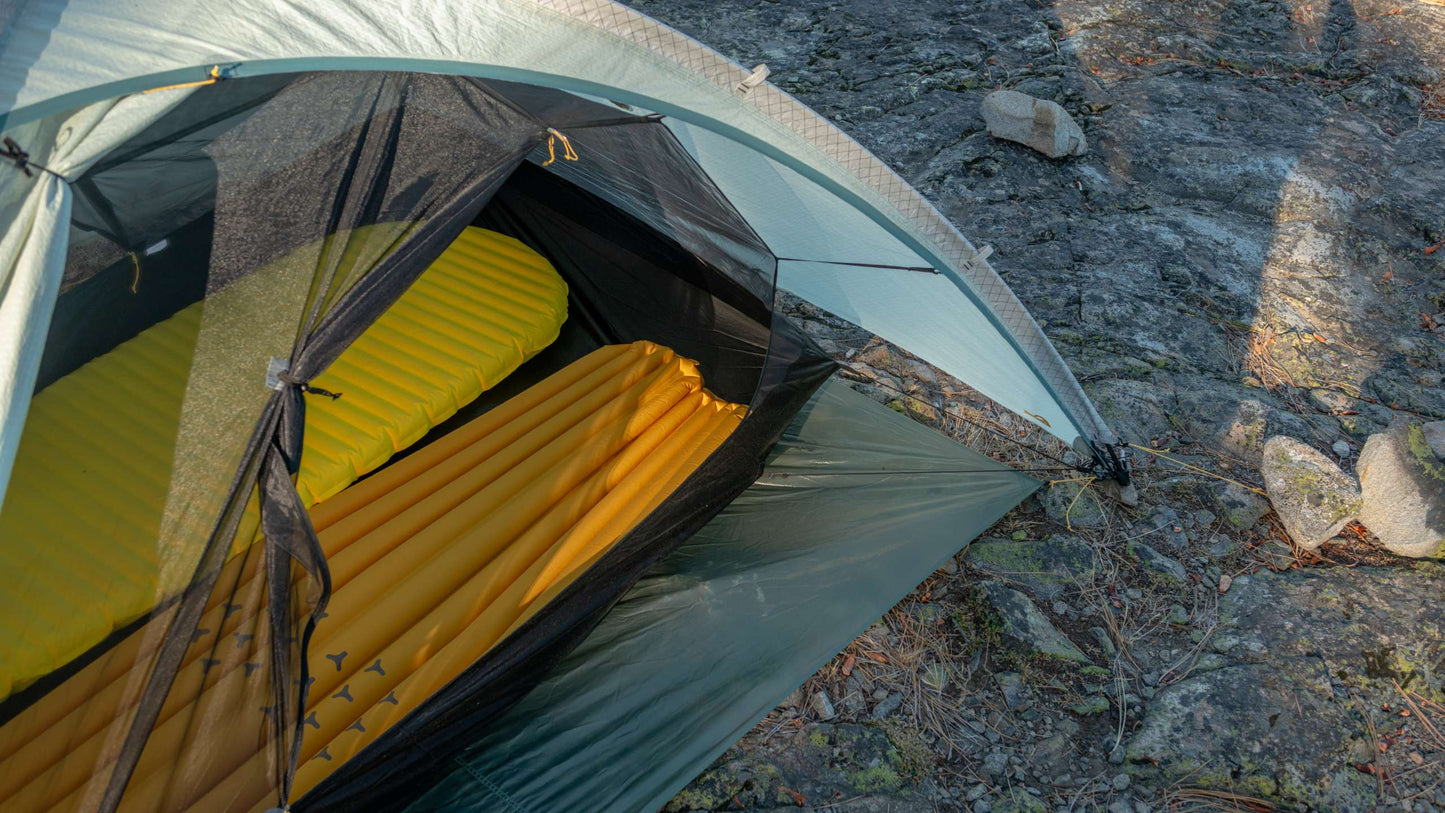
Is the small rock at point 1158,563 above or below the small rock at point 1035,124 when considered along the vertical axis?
below

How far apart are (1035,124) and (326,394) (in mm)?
3403

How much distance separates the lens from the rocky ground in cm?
215

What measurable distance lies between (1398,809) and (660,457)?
1.92m

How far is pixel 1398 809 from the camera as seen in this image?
6.68ft

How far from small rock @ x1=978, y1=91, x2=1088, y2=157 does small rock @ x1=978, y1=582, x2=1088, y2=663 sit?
2.45 meters

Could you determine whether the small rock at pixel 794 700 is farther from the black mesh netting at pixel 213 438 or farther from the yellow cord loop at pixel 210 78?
the yellow cord loop at pixel 210 78

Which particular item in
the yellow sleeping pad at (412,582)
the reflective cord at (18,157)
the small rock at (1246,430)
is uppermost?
the reflective cord at (18,157)

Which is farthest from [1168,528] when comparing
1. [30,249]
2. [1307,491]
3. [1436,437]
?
[30,249]

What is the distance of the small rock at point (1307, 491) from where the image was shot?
262cm

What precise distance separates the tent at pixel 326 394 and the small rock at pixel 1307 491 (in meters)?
0.87

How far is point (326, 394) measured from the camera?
1964mm

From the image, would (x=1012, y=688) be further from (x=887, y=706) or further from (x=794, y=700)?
(x=794, y=700)

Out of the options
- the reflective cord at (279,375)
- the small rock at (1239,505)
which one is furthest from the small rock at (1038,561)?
the reflective cord at (279,375)

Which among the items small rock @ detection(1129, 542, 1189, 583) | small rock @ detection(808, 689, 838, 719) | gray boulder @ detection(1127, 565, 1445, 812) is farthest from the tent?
gray boulder @ detection(1127, 565, 1445, 812)
